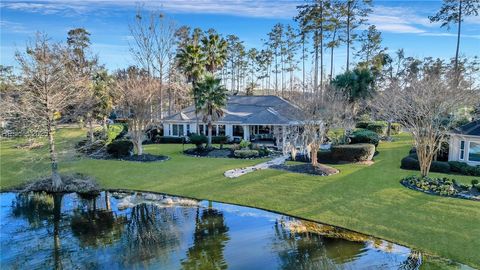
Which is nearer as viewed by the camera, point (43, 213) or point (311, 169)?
point (43, 213)

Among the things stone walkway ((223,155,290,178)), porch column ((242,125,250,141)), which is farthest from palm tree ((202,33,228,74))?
stone walkway ((223,155,290,178))

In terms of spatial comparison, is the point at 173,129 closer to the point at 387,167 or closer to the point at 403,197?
the point at 387,167

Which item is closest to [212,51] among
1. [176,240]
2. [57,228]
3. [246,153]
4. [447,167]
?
[246,153]

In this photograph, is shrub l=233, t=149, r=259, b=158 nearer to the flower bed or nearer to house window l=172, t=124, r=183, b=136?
the flower bed

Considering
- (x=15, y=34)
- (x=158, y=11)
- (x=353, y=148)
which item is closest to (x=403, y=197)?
(x=353, y=148)

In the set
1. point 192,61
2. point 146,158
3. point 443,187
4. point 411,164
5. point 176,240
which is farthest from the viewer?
point 192,61

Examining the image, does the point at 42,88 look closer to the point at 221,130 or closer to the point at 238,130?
the point at 221,130

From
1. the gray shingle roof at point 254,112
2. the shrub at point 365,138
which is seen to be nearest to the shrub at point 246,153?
the gray shingle roof at point 254,112
